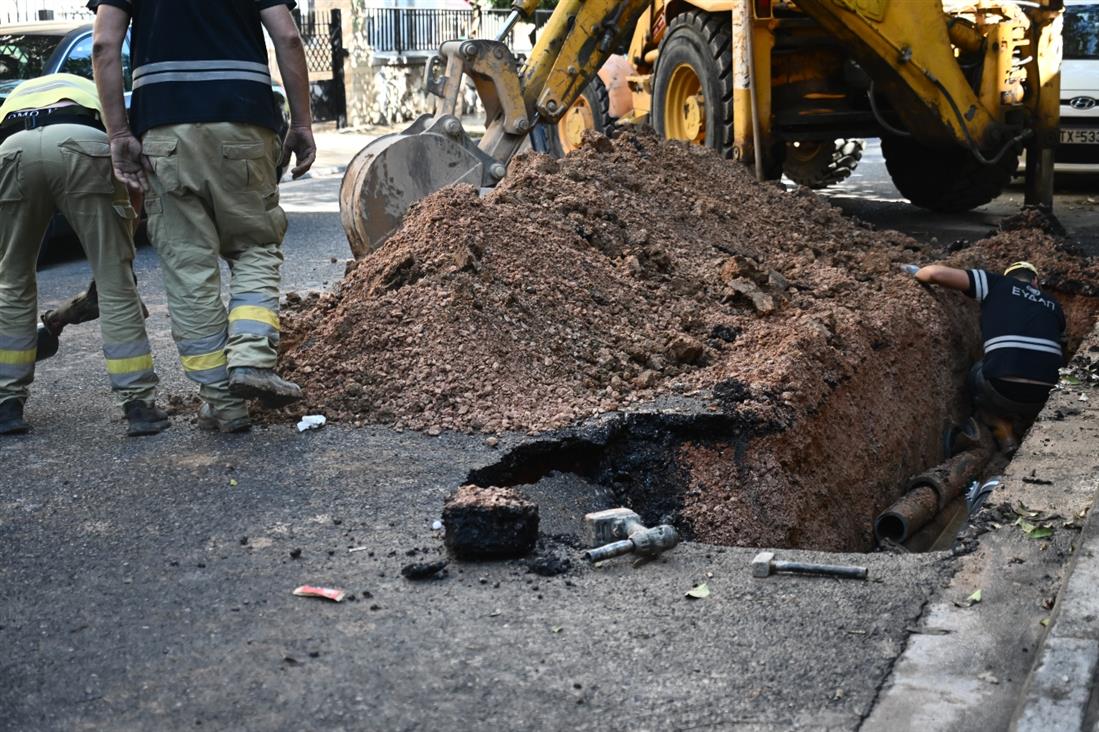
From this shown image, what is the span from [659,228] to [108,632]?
15.5 ft

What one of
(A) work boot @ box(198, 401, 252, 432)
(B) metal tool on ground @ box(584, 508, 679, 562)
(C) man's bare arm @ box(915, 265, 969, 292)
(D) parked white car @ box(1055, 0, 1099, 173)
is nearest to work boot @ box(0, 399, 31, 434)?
(A) work boot @ box(198, 401, 252, 432)

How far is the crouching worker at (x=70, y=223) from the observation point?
5.48 m

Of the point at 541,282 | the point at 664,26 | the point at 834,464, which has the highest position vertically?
the point at 664,26

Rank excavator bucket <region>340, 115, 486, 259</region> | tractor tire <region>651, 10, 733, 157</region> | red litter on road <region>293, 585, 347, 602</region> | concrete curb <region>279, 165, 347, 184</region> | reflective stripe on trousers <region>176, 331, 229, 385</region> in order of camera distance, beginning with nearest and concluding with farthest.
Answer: red litter on road <region>293, 585, 347, 602</region>
reflective stripe on trousers <region>176, 331, 229, 385</region>
excavator bucket <region>340, 115, 486, 259</region>
tractor tire <region>651, 10, 733, 157</region>
concrete curb <region>279, 165, 347, 184</region>

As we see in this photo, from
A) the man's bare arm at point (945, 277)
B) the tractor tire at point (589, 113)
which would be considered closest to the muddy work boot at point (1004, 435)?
the man's bare arm at point (945, 277)

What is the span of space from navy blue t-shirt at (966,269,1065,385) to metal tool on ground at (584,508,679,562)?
12.1ft

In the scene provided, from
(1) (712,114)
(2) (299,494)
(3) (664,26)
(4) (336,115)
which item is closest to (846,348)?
(2) (299,494)

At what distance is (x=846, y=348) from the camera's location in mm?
6711

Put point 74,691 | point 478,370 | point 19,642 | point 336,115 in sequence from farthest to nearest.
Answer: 1. point 336,115
2. point 478,370
3. point 19,642
4. point 74,691

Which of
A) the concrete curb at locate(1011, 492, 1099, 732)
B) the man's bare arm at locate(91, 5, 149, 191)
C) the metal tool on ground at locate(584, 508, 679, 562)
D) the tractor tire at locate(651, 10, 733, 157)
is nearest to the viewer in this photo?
the concrete curb at locate(1011, 492, 1099, 732)

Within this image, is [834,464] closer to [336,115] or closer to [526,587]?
[526,587]

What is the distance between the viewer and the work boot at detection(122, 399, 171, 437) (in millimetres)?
5529

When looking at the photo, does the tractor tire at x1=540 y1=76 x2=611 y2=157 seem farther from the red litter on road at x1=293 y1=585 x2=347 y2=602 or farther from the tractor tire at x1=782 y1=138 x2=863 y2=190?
the red litter on road at x1=293 y1=585 x2=347 y2=602

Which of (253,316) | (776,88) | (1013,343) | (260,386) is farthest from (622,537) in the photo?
(776,88)
